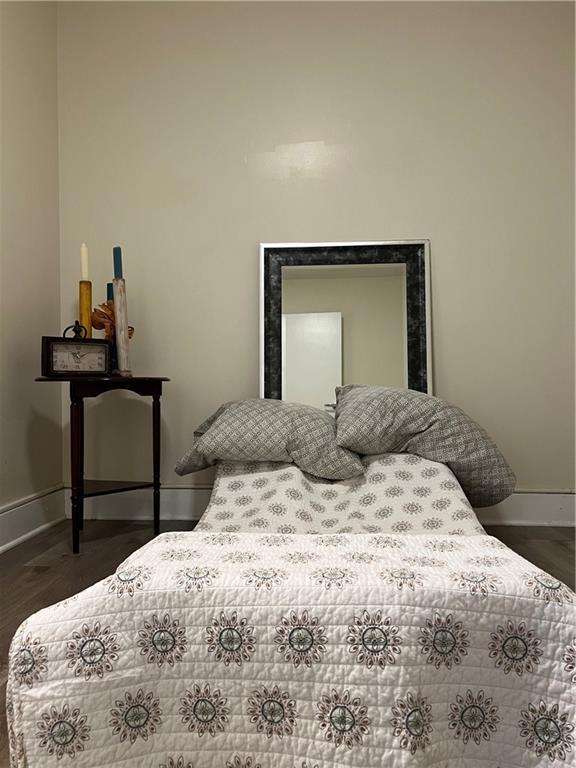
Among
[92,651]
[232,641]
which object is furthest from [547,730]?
[92,651]

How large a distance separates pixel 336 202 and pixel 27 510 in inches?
82.0

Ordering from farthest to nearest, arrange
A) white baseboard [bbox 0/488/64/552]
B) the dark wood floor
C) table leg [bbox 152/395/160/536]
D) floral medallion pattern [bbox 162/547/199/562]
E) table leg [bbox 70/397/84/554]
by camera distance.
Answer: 1. table leg [bbox 152/395/160/536]
2. white baseboard [bbox 0/488/64/552]
3. table leg [bbox 70/397/84/554]
4. the dark wood floor
5. floral medallion pattern [bbox 162/547/199/562]

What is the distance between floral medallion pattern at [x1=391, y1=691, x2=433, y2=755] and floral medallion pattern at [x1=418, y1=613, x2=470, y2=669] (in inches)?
2.7

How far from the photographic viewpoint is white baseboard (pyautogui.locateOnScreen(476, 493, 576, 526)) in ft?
8.30

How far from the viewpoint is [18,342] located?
7.69 feet

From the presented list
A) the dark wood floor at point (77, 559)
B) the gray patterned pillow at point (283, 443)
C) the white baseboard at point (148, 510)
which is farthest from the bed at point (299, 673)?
the white baseboard at point (148, 510)

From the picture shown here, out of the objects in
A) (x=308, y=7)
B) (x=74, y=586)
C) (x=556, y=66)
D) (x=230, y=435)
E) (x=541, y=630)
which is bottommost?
(x=74, y=586)

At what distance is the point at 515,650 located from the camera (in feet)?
2.90

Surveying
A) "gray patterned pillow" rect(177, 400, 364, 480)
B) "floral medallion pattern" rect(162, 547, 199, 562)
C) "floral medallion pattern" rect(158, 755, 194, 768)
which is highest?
"gray patterned pillow" rect(177, 400, 364, 480)

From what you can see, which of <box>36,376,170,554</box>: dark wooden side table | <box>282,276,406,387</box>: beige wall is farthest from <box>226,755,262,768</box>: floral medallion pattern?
<box>282,276,406,387</box>: beige wall

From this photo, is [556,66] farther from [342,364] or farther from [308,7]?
[342,364]

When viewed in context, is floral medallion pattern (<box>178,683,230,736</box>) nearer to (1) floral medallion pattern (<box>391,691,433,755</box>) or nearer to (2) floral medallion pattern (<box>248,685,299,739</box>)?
(2) floral medallion pattern (<box>248,685,299,739</box>)

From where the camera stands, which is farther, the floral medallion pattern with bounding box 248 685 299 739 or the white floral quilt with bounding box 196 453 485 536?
the white floral quilt with bounding box 196 453 485 536

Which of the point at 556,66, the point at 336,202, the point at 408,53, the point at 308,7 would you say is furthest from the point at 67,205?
the point at 556,66
